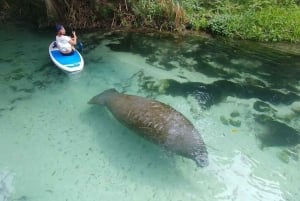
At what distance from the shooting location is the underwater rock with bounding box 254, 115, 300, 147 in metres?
8.06

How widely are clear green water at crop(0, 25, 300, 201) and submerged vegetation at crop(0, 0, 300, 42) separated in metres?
0.58

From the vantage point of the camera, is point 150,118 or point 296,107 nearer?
point 150,118

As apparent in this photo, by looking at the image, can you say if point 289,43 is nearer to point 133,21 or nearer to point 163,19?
point 163,19

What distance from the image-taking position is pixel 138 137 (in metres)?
7.86

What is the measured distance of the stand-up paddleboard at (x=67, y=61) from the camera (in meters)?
10.0

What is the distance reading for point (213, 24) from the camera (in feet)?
42.7

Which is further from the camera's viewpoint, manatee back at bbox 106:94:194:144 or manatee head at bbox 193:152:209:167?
manatee back at bbox 106:94:194:144

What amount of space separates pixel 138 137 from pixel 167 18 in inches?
242

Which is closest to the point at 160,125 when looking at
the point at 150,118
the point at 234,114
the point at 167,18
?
the point at 150,118

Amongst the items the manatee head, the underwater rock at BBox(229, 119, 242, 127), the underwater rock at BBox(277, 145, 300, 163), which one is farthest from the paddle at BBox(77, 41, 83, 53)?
the underwater rock at BBox(277, 145, 300, 163)

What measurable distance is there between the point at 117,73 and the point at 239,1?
19.7 feet

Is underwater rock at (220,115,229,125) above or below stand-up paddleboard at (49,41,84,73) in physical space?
below

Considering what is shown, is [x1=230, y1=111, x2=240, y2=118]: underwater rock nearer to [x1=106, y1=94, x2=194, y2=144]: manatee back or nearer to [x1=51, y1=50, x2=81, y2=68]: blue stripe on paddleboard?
[x1=106, y1=94, x2=194, y2=144]: manatee back

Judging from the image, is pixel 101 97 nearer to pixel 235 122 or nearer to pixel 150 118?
pixel 150 118
